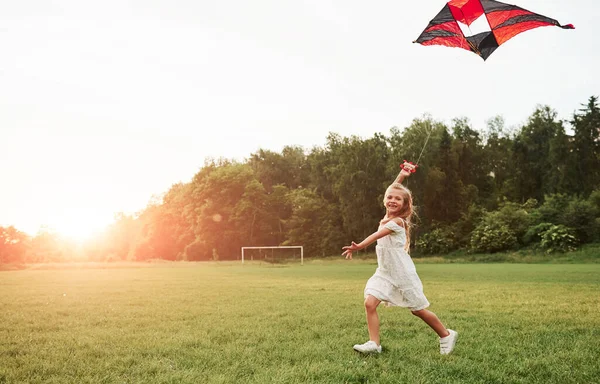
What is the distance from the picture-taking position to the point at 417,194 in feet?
161

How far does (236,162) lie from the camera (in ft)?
242

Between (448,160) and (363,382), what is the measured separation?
51.8 m

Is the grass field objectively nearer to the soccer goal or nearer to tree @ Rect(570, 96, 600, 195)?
the soccer goal

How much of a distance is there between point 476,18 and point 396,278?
Result: 191 inches

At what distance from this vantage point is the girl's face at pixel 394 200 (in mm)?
5703

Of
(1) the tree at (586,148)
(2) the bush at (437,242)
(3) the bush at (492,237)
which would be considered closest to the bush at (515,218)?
(3) the bush at (492,237)

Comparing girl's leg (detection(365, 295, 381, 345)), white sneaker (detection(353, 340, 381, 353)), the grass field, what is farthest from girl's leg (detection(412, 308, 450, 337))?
white sneaker (detection(353, 340, 381, 353))

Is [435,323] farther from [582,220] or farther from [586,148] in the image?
[586,148]

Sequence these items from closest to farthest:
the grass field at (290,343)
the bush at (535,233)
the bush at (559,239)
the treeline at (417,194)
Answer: the grass field at (290,343), the bush at (559,239), the bush at (535,233), the treeline at (417,194)

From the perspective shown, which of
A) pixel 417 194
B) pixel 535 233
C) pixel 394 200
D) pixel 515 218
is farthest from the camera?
pixel 417 194

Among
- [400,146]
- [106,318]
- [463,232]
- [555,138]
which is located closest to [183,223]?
[400,146]

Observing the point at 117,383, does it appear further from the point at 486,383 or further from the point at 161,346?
the point at 486,383

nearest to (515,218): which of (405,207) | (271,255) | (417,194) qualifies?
(417,194)

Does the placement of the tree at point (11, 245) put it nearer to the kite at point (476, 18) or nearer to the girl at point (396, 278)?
the kite at point (476, 18)
